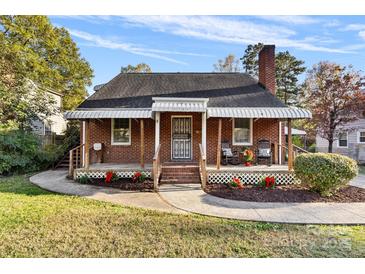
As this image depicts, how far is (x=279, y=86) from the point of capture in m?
32.9

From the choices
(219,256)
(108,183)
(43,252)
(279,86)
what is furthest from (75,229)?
(279,86)

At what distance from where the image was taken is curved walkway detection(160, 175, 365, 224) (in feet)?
18.7

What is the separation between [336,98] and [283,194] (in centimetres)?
1237

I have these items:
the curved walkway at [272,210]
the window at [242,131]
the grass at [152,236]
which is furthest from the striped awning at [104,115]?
the window at [242,131]

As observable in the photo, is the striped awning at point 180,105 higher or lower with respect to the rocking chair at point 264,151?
higher

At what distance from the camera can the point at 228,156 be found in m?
11.5

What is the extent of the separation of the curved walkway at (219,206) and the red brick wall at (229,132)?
3.56 meters

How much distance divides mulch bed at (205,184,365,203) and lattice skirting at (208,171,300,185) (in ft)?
2.05

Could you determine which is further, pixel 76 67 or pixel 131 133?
pixel 76 67

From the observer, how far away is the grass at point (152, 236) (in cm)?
401

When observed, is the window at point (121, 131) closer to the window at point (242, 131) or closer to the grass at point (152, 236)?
the window at point (242, 131)
